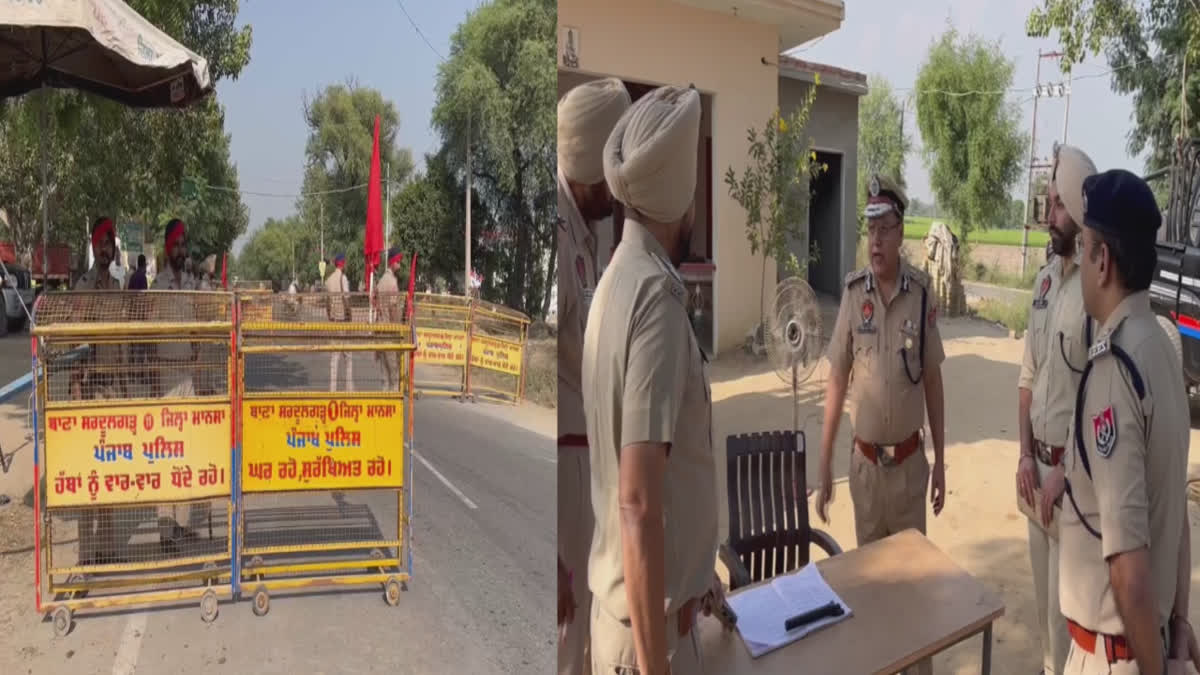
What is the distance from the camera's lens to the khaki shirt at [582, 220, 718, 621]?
122 cm

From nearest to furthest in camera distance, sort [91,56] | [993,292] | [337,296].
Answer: [91,56] < [337,296] < [993,292]

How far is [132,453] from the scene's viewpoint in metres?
1.12

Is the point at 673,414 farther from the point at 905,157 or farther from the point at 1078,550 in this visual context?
the point at 905,157

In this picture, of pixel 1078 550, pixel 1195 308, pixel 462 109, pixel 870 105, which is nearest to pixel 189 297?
pixel 462 109

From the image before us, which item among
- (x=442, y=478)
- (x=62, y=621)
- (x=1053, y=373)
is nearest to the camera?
(x=62, y=621)

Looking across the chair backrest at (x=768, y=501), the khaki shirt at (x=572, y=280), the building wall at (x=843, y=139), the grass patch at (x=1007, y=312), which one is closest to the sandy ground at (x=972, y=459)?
the grass patch at (x=1007, y=312)

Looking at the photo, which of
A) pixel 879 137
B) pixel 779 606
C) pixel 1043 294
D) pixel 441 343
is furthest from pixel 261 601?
pixel 879 137

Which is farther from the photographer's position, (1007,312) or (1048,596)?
(1007,312)

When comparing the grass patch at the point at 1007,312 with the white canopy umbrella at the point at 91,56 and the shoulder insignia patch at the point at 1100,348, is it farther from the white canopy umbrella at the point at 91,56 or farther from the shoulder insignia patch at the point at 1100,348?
the white canopy umbrella at the point at 91,56

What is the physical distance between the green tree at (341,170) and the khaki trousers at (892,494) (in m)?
2.10

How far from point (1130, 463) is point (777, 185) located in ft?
3.85

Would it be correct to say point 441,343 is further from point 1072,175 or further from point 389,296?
point 1072,175

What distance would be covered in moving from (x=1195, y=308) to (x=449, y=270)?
306 centimetres

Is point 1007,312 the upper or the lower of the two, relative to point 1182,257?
lower
